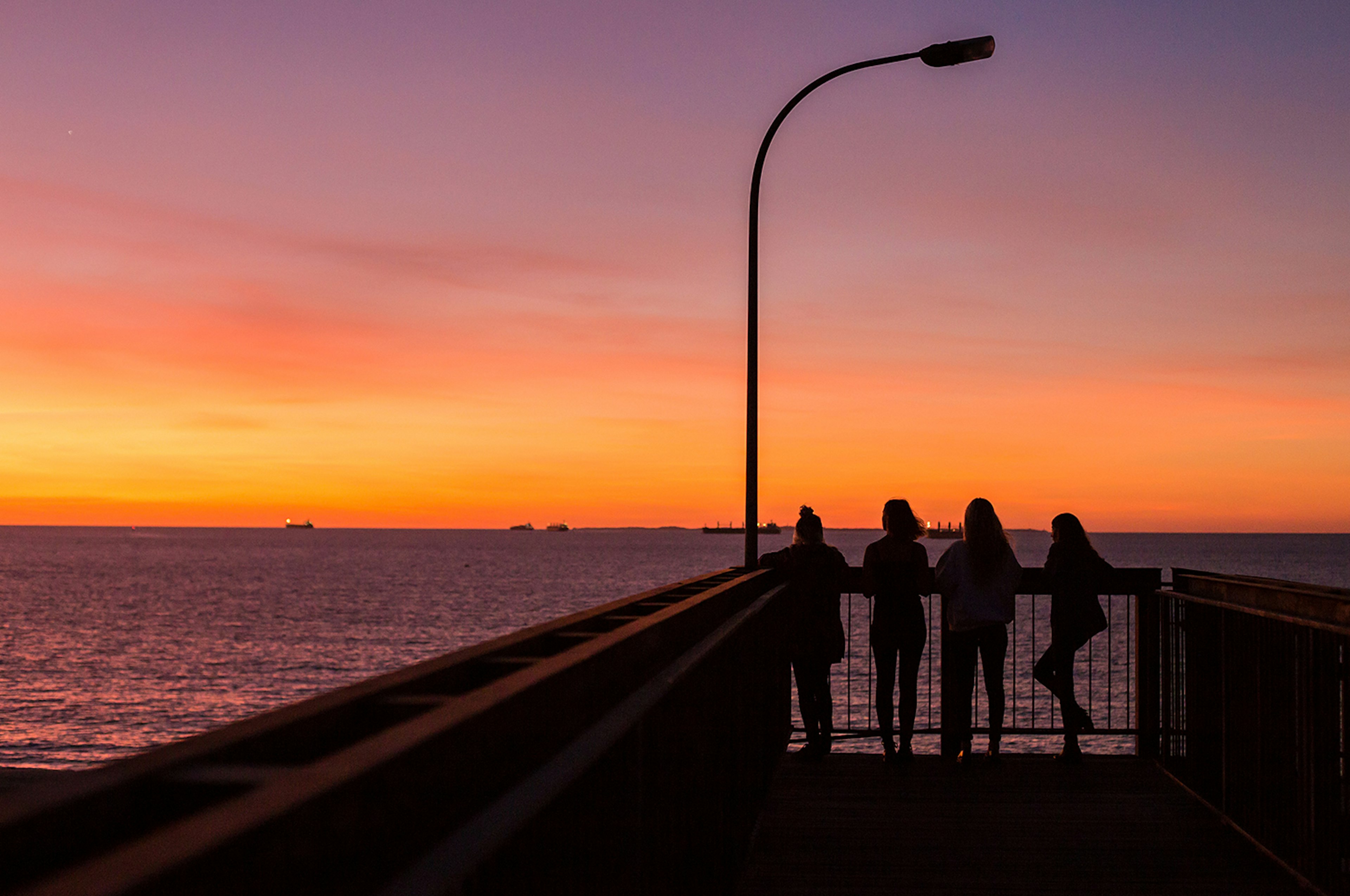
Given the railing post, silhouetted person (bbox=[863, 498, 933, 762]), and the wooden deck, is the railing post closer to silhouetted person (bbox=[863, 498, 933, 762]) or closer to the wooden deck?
the wooden deck

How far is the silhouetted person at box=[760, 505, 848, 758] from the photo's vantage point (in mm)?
8219

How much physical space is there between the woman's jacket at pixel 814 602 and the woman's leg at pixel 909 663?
1.49ft

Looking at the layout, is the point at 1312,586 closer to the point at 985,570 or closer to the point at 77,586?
the point at 985,570

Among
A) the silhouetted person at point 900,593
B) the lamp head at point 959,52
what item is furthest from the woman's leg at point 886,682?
the lamp head at point 959,52

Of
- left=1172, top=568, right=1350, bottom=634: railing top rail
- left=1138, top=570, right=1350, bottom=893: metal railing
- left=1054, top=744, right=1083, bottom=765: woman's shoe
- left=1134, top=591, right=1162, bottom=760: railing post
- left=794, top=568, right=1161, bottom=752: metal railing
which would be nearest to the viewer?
left=1172, top=568, right=1350, bottom=634: railing top rail

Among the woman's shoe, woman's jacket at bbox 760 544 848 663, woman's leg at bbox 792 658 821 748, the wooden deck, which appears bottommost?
the wooden deck

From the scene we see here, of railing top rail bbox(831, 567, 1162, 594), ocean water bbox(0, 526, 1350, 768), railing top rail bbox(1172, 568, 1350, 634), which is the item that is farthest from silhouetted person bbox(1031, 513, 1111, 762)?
ocean water bbox(0, 526, 1350, 768)

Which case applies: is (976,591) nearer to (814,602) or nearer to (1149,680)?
(814,602)

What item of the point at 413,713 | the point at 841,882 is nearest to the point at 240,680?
the point at 841,882

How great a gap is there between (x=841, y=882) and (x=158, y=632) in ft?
230

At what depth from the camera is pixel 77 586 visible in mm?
108750

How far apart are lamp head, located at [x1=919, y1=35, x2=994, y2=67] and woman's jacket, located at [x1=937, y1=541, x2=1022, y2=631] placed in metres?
4.52

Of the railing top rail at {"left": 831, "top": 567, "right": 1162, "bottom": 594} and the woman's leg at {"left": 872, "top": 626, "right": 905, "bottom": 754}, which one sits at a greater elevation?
the railing top rail at {"left": 831, "top": 567, "right": 1162, "bottom": 594}

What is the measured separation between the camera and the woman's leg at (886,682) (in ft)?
26.7
